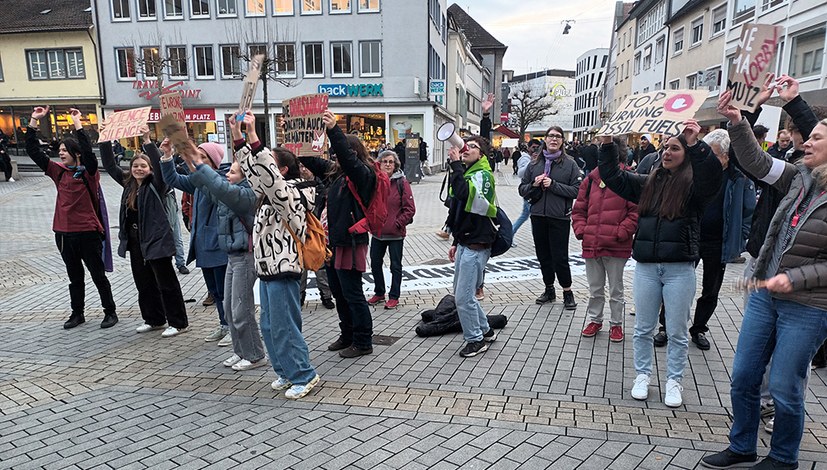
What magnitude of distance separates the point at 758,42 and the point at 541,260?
3.76m

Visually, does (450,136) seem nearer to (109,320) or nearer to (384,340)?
(384,340)

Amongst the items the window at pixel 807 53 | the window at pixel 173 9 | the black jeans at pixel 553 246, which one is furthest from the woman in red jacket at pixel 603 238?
the window at pixel 173 9

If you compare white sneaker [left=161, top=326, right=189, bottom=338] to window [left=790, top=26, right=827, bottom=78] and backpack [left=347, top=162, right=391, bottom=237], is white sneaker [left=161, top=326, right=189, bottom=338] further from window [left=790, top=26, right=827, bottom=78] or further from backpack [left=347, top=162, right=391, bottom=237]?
window [left=790, top=26, right=827, bottom=78]

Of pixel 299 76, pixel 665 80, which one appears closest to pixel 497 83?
pixel 665 80

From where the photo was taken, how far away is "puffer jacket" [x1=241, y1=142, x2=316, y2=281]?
397 centimetres

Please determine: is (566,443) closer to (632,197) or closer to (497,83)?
(632,197)

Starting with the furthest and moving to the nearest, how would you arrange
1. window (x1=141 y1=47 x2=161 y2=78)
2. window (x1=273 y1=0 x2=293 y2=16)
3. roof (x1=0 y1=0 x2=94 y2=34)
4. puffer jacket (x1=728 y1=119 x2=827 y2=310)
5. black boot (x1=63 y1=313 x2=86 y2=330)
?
1. roof (x1=0 y1=0 x2=94 y2=34)
2. window (x1=273 y1=0 x2=293 y2=16)
3. window (x1=141 y1=47 x2=161 y2=78)
4. black boot (x1=63 y1=313 x2=86 y2=330)
5. puffer jacket (x1=728 y1=119 x2=827 y2=310)

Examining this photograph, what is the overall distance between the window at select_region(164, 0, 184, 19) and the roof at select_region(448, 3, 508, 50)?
128ft

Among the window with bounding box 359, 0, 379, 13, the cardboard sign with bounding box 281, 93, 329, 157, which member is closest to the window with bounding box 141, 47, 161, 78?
the window with bounding box 359, 0, 379, 13

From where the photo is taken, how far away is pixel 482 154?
491 cm

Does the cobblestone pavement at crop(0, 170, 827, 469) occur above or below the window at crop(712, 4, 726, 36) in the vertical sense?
below

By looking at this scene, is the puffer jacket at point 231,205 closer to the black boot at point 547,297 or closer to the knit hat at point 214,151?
the knit hat at point 214,151

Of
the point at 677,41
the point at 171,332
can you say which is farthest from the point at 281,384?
the point at 677,41

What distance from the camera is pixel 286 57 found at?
31.2 meters
